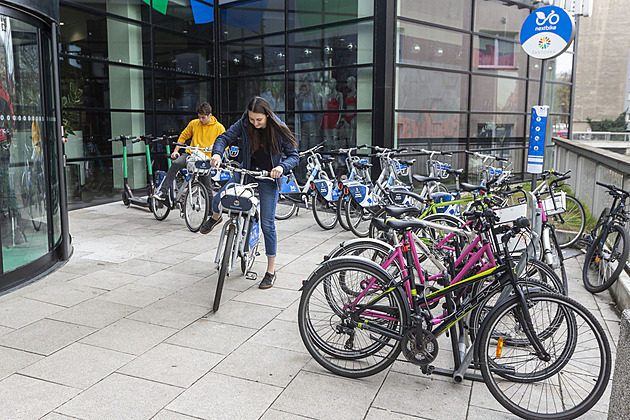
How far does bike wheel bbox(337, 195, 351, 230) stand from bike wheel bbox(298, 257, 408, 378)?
435 centimetres

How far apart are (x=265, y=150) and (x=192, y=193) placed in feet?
10.4

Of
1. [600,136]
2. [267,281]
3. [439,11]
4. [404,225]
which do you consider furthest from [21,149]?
[600,136]

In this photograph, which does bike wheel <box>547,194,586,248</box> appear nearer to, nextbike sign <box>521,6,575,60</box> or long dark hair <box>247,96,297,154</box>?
nextbike sign <box>521,6,575,60</box>

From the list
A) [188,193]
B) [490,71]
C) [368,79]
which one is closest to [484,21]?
[490,71]

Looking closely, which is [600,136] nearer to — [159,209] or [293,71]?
[293,71]

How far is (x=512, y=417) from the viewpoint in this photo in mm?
3100

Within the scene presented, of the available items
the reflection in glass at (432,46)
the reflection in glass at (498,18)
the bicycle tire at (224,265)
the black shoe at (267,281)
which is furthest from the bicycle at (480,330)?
the reflection in glass at (498,18)

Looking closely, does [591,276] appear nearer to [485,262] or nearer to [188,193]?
[485,262]

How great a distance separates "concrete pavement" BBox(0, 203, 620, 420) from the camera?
3150 mm

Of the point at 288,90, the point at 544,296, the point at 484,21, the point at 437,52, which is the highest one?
the point at 484,21

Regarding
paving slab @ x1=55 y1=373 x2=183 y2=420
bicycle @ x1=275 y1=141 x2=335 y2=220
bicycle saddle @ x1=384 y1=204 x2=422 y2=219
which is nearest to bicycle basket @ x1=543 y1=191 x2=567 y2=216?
bicycle saddle @ x1=384 y1=204 x2=422 y2=219

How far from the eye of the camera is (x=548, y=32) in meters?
6.14

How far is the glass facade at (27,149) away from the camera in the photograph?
16.9 ft

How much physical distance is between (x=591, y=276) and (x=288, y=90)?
8151mm
